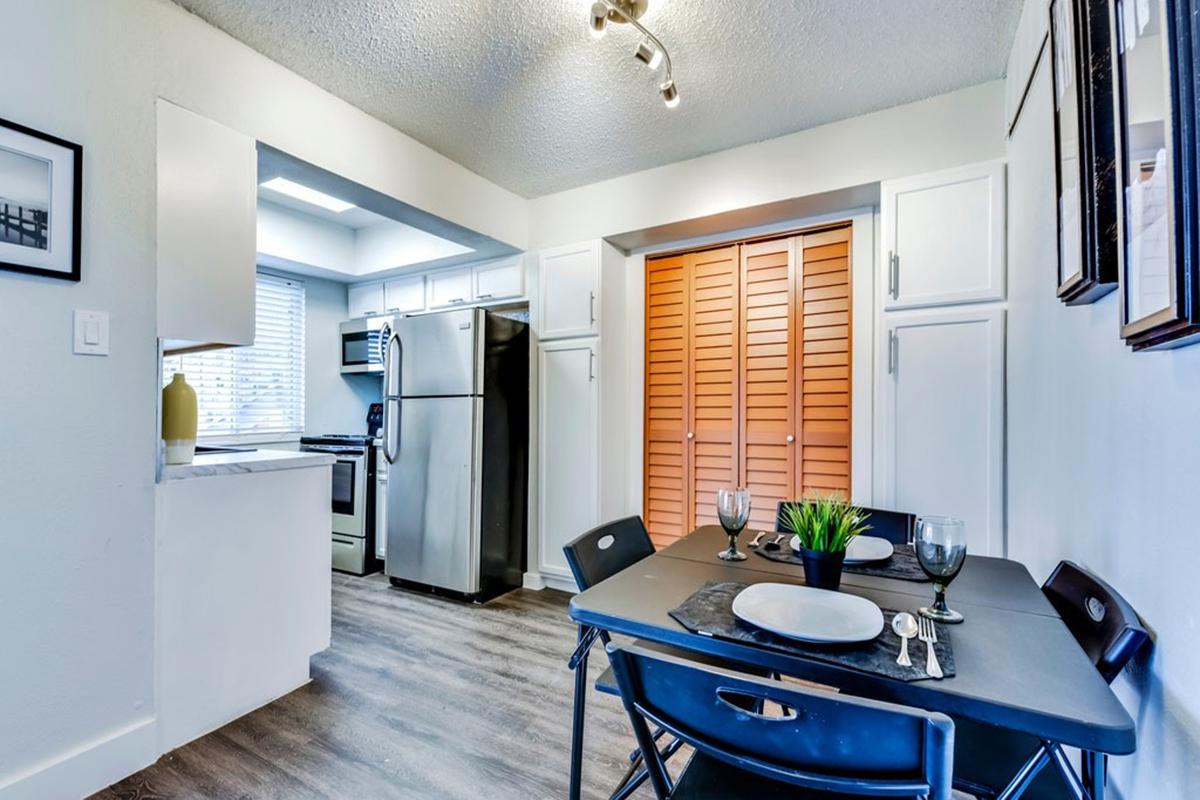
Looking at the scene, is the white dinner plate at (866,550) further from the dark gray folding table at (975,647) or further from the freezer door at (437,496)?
the freezer door at (437,496)

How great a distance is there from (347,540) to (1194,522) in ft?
13.1

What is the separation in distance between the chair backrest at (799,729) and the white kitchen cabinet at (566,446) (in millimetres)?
2321

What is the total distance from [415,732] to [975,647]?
175 cm

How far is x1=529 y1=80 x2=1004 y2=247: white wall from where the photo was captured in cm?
223

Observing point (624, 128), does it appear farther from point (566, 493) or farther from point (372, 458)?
point (372, 458)

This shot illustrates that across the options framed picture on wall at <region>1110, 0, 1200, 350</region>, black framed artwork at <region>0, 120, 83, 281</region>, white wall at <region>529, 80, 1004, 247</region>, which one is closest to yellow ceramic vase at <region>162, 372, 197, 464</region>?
black framed artwork at <region>0, 120, 83, 281</region>

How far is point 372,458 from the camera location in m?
3.74

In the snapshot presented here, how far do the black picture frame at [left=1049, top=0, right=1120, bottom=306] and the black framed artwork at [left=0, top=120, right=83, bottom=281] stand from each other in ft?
8.08

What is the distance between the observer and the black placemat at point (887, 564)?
1.33m

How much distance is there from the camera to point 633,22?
5.61 ft

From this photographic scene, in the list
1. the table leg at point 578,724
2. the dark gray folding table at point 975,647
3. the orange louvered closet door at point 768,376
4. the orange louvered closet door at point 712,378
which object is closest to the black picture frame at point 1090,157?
the dark gray folding table at point 975,647

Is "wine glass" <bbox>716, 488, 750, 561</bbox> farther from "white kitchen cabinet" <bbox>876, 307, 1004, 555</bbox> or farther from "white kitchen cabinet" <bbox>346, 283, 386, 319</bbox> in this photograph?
"white kitchen cabinet" <bbox>346, 283, 386, 319</bbox>

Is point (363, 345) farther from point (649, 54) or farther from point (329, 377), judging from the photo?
point (649, 54)

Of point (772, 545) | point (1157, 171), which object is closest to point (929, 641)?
point (772, 545)
